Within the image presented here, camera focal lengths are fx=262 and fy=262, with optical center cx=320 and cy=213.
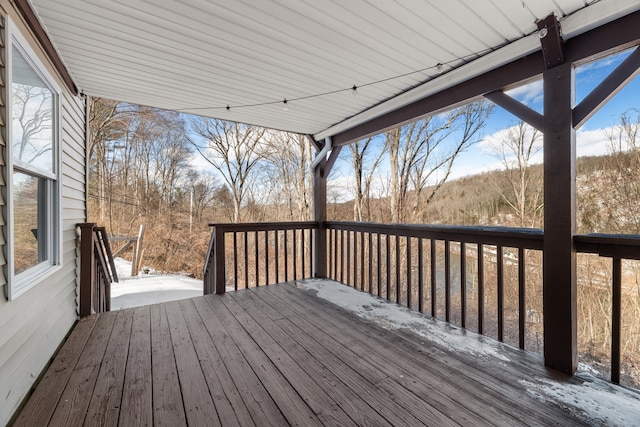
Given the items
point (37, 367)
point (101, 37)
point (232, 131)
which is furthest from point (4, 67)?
point (232, 131)

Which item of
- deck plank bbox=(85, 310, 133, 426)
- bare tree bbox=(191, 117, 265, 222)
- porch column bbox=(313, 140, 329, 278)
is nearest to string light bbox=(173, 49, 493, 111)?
porch column bbox=(313, 140, 329, 278)

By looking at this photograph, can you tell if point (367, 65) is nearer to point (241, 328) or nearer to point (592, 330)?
point (241, 328)

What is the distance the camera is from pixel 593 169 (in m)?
3.98

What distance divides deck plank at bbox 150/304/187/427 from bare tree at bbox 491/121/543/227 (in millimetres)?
6189

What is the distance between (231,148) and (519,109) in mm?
9338

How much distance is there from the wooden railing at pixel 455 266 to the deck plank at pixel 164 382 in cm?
223

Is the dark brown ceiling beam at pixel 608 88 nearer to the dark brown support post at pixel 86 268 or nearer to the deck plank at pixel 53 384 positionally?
the deck plank at pixel 53 384

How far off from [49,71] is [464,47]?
3.31 metres

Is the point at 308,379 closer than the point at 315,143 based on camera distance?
Yes

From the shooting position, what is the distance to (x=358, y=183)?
791 cm

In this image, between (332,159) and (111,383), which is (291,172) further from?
(111,383)

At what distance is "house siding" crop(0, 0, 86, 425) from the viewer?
4.51 feet

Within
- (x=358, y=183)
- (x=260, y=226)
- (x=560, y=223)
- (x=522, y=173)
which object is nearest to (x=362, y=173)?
(x=358, y=183)

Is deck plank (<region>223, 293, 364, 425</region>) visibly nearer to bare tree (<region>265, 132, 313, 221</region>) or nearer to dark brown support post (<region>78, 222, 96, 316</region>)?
dark brown support post (<region>78, 222, 96, 316</region>)
